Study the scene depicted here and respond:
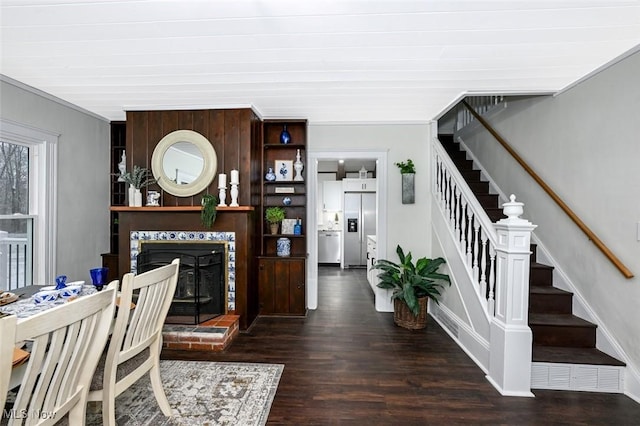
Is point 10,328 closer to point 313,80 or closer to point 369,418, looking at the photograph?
point 369,418

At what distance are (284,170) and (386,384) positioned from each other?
2.68 meters

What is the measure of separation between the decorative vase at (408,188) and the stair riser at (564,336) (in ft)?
6.26

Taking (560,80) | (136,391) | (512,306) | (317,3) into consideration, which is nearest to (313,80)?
(317,3)

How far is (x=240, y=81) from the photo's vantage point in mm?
2752

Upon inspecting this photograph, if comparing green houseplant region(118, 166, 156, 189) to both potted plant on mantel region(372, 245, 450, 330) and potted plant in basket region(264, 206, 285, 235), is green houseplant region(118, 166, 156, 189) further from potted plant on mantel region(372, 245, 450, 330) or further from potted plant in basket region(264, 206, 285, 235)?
potted plant on mantel region(372, 245, 450, 330)

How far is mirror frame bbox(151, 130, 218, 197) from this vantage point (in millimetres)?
3383

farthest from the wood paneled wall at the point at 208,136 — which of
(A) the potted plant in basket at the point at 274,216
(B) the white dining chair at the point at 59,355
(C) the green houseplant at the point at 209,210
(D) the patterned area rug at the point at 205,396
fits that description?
(B) the white dining chair at the point at 59,355

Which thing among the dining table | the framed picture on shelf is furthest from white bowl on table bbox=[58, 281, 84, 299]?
the framed picture on shelf

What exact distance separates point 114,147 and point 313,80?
305cm

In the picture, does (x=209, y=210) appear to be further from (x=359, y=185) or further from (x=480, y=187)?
(x=359, y=185)

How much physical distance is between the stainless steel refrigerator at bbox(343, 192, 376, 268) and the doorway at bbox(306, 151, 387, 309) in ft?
10.4

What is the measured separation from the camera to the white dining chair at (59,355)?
3.01 ft

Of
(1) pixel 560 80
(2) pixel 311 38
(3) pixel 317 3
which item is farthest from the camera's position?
(1) pixel 560 80
